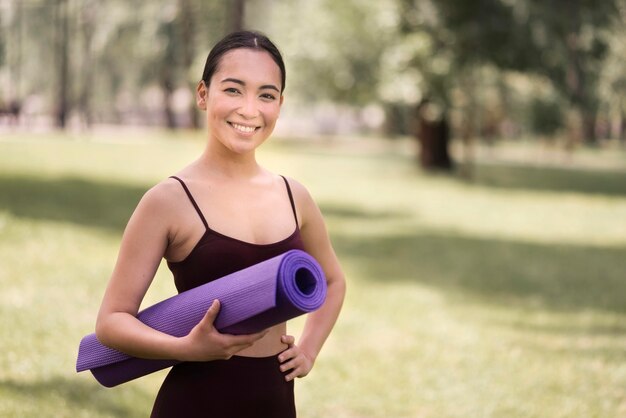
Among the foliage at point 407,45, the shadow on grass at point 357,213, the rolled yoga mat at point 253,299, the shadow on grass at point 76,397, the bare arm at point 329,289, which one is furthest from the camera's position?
the foliage at point 407,45

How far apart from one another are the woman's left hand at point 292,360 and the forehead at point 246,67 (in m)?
0.68

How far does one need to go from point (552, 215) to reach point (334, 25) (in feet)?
50.2

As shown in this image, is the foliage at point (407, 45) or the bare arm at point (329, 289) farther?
the foliage at point (407, 45)

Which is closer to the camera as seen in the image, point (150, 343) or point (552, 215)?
point (150, 343)

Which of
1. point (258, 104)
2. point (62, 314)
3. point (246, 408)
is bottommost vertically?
point (62, 314)

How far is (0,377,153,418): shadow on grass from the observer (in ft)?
19.5

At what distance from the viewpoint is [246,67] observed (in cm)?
259

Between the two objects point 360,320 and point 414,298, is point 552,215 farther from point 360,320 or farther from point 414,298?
point 360,320

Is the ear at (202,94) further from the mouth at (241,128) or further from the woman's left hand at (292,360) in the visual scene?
the woman's left hand at (292,360)

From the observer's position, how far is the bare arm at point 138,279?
2424mm

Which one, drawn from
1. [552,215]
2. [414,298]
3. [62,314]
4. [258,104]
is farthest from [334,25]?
[258,104]

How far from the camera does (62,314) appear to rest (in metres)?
8.50

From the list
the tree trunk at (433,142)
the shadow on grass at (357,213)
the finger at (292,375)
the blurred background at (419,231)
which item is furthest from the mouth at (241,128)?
the tree trunk at (433,142)

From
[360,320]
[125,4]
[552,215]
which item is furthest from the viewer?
[125,4]
